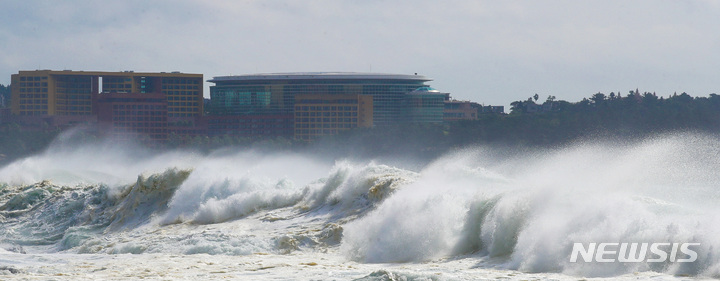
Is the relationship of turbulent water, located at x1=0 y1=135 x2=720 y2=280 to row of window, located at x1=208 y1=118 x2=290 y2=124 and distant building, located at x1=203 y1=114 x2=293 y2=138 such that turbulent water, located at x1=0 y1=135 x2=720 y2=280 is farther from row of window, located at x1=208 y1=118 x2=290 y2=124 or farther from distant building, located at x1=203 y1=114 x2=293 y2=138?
row of window, located at x1=208 y1=118 x2=290 y2=124

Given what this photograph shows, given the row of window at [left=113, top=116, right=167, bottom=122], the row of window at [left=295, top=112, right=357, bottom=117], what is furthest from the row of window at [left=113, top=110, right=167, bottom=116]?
the row of window at [left=295, top=112, right=357, bottom=117]

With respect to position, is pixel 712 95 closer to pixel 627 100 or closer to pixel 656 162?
pixel 627 100

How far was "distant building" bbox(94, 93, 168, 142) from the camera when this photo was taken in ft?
604

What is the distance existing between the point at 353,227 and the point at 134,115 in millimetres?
171574

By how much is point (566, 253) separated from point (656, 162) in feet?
135

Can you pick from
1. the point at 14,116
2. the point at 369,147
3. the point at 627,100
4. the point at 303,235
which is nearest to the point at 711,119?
the point at 627,100

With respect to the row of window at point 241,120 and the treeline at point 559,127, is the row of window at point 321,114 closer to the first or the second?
the row of window at point 241,120

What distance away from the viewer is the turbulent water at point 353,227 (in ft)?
54.9

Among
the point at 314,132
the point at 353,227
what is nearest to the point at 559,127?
the point at 314,132

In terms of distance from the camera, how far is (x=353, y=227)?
72.4ft

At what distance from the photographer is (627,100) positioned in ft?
466

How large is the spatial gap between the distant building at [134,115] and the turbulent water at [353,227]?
493 ft

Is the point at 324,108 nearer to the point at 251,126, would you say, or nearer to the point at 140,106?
the point at 251,126

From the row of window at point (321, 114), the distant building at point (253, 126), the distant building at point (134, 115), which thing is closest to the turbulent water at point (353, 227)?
the row of window at point (321, 114)
